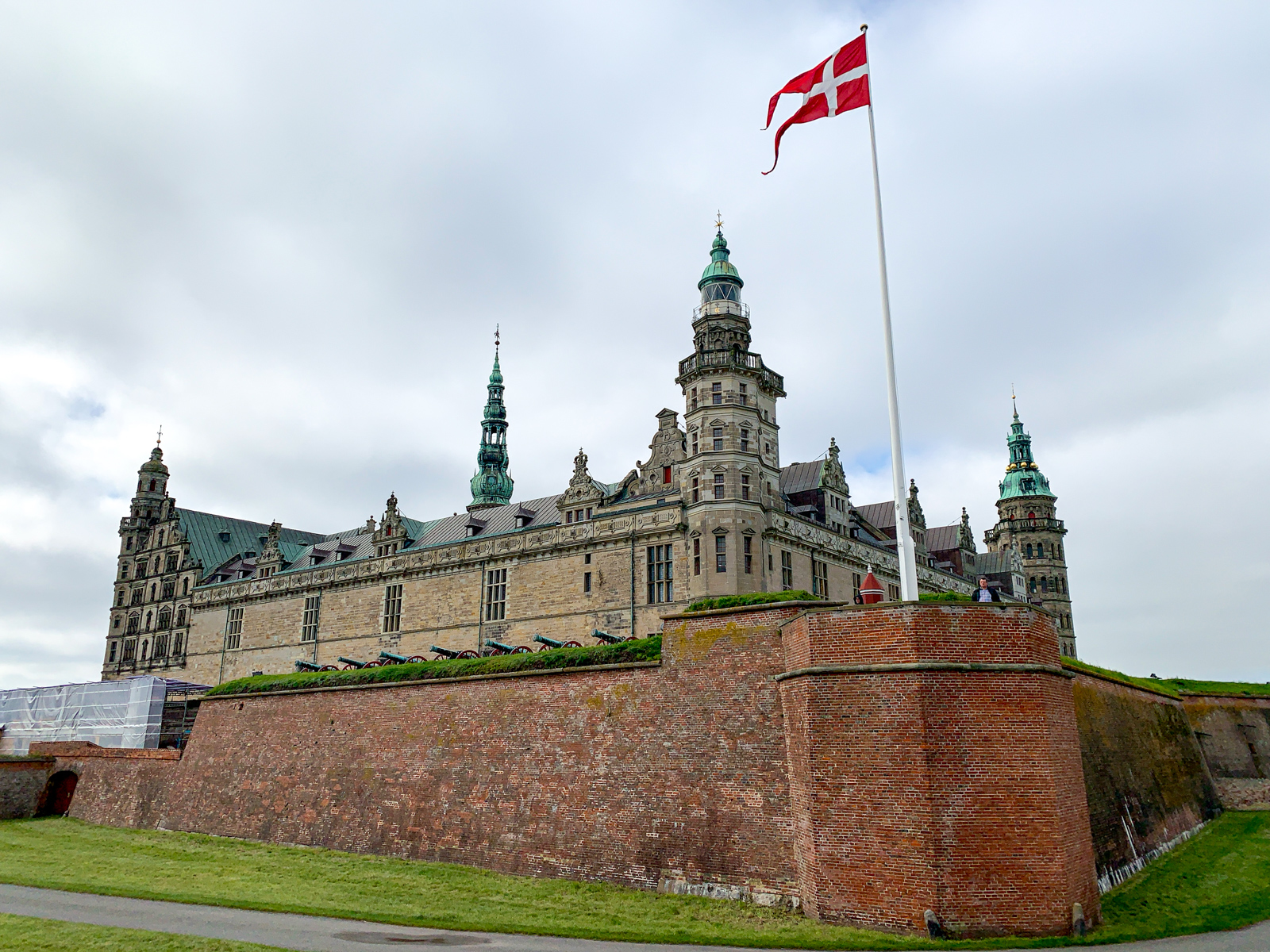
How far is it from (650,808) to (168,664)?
59.2 meters

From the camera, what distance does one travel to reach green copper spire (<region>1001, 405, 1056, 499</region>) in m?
81.3

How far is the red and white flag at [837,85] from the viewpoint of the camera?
20109mm

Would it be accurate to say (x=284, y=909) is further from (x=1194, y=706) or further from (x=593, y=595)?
(x=1194, y=706)

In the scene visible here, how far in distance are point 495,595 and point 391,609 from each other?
895cm

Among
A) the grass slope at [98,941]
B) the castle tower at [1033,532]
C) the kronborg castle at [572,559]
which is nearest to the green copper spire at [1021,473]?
the castle tower at [1033,532]

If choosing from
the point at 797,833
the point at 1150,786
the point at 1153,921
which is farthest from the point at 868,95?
the point at 1150,786

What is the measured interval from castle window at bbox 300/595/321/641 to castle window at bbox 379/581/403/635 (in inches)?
270

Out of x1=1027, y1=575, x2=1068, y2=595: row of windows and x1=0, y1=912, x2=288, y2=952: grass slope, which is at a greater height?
x1=1027, y1=575, x2=1068, y2=595: row of windows

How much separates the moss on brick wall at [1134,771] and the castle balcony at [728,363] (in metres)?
20.7

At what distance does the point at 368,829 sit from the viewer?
27.9 metres

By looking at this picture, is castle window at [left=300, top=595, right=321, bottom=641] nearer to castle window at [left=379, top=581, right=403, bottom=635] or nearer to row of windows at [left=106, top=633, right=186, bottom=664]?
castle window at [left=379, top=581, right=403, bottom=635]

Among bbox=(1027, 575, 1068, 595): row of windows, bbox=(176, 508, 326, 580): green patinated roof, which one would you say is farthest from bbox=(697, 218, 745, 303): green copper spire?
bbox=(1027, 575, 1068, 595): row of windows

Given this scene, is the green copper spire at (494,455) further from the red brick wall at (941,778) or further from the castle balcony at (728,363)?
the red brick wall at (941,778)

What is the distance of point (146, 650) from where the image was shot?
233ft
